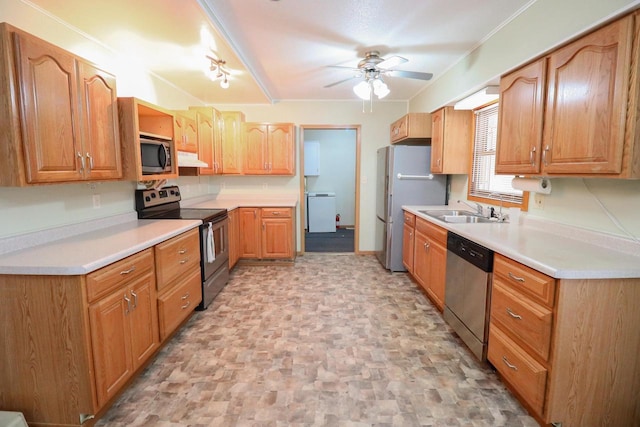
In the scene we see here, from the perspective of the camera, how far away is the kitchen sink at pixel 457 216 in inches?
121

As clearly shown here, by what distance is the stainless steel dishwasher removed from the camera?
2.07 meters

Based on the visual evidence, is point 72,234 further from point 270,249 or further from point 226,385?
point 270,249

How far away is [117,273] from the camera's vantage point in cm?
171

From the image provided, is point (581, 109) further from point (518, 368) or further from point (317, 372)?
point (317, 372)

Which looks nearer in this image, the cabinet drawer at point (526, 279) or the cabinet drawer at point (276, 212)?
the cabinet drawer at point (526, 279)

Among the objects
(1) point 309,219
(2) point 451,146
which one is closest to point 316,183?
(1) point 309,219

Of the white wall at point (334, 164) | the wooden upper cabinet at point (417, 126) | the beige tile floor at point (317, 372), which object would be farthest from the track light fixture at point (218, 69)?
the white wall at point (334, 164)

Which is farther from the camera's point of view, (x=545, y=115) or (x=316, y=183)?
(x=316, y=183)

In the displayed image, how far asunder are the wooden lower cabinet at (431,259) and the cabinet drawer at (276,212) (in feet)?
5.94

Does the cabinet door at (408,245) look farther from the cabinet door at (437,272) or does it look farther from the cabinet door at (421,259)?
the cabinet door at (437,272)

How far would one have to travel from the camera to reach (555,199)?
2195 mm

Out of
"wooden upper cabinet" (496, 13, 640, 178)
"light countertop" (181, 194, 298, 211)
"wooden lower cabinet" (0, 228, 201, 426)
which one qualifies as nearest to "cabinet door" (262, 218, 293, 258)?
"light countertop" (181, 194, 298, 211)

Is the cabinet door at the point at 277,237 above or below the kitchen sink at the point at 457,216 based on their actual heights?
below

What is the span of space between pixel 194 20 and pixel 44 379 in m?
2.32
